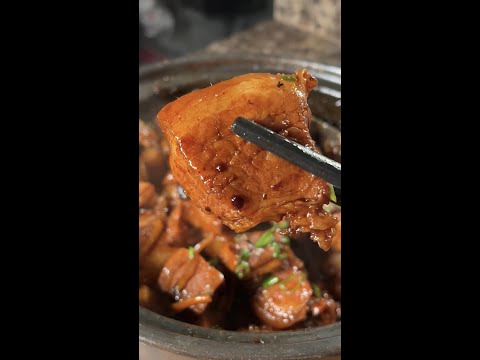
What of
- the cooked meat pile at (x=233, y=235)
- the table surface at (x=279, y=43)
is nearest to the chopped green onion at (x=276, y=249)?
the cooked meat pile at (x=233, y=235)

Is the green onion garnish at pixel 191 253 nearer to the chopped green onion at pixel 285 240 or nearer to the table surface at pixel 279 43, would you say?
the chopped green onion at pixel 285 240

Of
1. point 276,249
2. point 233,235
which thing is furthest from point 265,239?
point 233,235

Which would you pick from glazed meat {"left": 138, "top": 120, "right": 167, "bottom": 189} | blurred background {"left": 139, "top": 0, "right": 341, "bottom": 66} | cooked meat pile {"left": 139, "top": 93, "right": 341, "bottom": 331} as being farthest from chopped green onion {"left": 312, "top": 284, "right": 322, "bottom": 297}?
blurred background {"left": 139, "top": 0, "right": 341, "bottom": 66}

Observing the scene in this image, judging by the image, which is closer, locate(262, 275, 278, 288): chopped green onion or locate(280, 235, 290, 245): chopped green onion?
locate(262, 275, 278, 288): chopped green onion

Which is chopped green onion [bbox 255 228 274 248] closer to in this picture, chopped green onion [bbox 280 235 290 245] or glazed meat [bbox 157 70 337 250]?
chopped green onion [bbox 280 235 290 245]
